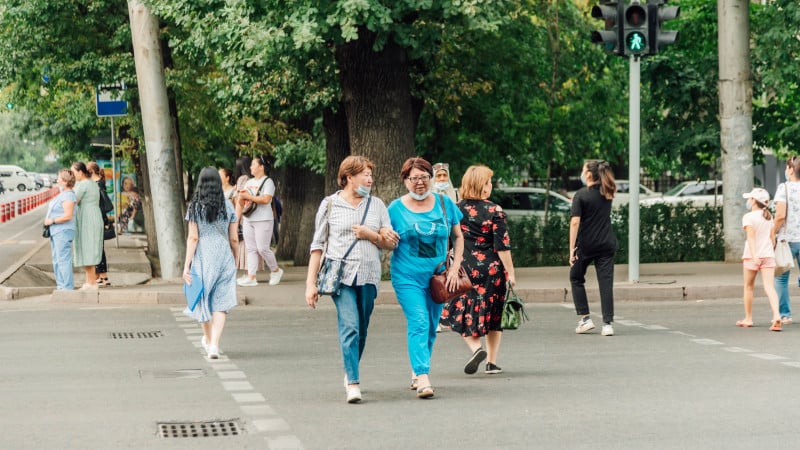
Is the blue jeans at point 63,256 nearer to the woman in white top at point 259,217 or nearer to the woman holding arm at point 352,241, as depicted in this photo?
the woman in white top at point 259,217

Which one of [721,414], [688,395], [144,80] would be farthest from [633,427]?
[144,80]

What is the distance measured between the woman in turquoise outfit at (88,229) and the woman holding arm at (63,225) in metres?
0.21

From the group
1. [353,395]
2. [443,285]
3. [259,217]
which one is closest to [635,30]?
[259,217]

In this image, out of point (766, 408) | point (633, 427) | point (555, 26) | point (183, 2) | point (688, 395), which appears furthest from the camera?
point (555, 26)

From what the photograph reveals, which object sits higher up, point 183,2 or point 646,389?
point 183,2

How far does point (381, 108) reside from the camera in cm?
1970

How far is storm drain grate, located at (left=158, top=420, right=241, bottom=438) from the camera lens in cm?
801

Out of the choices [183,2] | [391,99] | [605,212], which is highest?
[183,2]

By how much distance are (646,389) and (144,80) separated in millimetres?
12373

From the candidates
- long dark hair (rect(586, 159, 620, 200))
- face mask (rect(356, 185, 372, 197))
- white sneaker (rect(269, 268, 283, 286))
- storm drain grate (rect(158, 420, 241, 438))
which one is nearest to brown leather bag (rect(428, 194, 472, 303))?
face mask (rect(356, 185, 372, 197))

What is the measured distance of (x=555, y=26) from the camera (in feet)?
87.3

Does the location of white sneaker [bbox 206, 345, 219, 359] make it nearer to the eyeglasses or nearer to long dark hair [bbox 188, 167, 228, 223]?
long dark hair [bbox 188, 167, 228, 223]

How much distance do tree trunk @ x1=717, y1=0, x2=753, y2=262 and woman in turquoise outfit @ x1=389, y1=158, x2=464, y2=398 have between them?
1324 cm

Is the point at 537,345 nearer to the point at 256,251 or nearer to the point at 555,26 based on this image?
the point at 256,251
